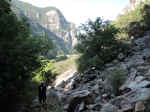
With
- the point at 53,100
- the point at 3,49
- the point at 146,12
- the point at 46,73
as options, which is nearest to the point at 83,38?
the point at 46,73

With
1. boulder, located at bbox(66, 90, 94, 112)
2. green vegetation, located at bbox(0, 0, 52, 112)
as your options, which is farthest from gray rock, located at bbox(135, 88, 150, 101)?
green vegetation, located at bbox(0, 0, 52, 112)

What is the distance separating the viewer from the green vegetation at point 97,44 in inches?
979

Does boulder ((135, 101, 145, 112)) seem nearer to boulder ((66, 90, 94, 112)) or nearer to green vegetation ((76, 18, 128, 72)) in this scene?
boulder ((66, 90, 94, 112))

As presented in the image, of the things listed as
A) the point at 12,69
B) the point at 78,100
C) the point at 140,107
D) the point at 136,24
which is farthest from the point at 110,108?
the point at 136,24

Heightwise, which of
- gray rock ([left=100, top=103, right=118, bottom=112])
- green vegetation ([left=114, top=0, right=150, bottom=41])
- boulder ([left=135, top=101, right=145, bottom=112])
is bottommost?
gray rock ([left=100, top=103, right=118, bottom=112])

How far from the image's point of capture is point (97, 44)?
Answer: 25.2 metres

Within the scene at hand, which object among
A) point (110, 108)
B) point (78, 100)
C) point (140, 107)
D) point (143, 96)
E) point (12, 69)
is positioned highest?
point (12, 69)

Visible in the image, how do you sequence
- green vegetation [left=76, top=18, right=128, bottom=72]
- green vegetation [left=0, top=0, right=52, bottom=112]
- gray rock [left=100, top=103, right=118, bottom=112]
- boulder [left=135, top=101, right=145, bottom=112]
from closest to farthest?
boulder [left=135, top=101, right=145, bottom=112] < green vegetation [left=0, top=0, right=52, bottom=112] < gray rock [left=100, top=103, right=118, bottom=112] < green vegetation [left=76, top=18, right=128, bottom=72]

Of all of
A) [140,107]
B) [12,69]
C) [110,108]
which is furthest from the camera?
[110,108]

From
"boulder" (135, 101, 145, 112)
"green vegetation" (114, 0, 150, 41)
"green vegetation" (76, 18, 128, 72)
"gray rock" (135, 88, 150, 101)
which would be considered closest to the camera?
"boulder" (135, 101, 145, 112)

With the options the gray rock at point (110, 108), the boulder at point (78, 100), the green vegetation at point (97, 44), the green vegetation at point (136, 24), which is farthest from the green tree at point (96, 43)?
the gray rock at point (110, 108)

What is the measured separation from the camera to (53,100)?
12.8 m

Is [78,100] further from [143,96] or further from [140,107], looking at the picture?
[140,107]

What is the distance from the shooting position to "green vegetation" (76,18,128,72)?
81.6 feet
